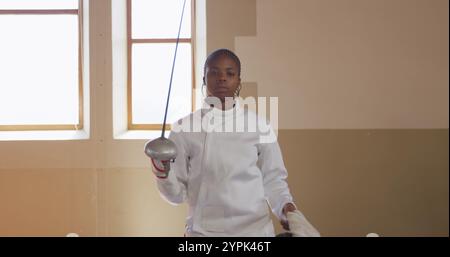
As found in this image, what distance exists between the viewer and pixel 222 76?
1.38m

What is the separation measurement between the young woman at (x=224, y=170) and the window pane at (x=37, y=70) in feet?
3.09

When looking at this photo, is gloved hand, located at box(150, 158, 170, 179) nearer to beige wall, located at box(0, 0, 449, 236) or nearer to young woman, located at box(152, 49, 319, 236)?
young woman, located at box(152, 49, 319, 236)

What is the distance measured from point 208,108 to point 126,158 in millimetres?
668

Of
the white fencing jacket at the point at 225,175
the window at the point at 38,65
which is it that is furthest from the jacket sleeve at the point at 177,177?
the window at the point at 38,65

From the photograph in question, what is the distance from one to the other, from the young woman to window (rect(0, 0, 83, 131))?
0.94 m

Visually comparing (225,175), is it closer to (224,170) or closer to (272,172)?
(224,170)

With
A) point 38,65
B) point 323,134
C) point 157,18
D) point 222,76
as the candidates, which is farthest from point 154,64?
point 222,76

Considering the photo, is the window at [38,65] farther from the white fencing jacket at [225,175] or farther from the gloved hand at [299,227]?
the gloved hand at [299,227]

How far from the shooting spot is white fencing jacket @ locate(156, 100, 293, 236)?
1.35m

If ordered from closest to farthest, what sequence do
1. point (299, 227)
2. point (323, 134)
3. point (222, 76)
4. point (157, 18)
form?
point (299, 227)
point (222, 76)
point (323, 134)
point (157, 18)

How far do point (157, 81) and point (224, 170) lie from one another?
0.94 meters

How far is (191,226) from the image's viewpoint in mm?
1380

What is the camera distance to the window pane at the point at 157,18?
7.22ft
